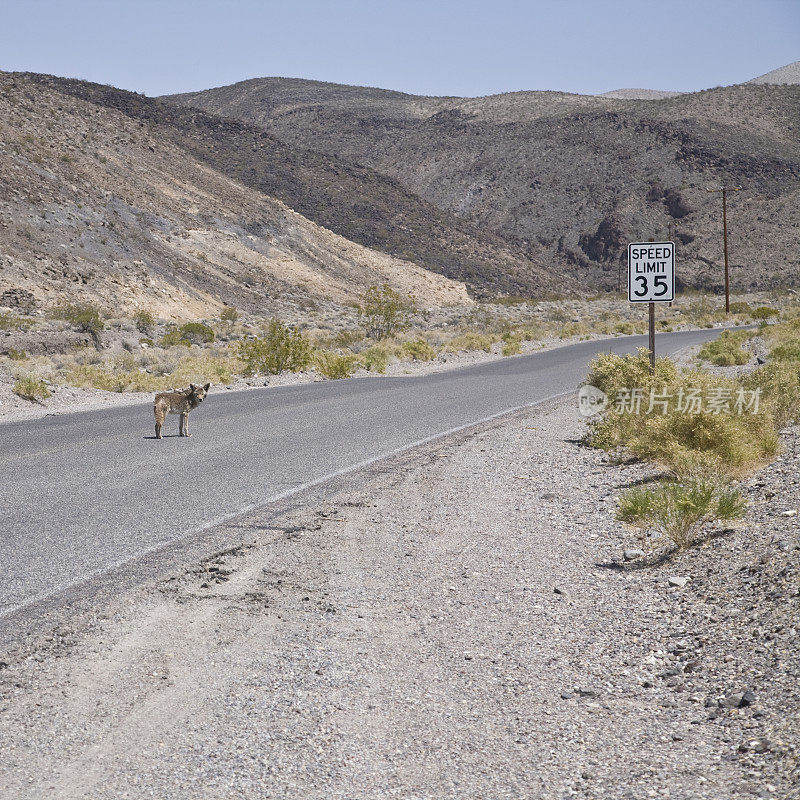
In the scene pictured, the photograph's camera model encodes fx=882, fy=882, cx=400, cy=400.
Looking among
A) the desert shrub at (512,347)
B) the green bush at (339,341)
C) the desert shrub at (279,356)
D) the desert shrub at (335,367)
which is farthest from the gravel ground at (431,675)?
the green bush at (339,341)

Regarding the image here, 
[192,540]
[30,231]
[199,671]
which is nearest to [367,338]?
[30,231]

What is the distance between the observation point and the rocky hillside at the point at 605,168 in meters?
86.1

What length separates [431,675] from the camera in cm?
424

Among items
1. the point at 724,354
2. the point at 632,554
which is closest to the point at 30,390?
the point at 632,554

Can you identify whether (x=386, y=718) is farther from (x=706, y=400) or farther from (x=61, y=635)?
(x=706, y=400)

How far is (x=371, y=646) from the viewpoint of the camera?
4609 mm

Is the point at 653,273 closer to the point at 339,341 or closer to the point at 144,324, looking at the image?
the point at 339,341

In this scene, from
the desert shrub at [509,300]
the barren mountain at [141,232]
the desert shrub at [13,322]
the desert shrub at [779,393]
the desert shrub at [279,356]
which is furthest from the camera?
the desert shrub at [509,300]

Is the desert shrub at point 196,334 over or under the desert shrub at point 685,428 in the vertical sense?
over

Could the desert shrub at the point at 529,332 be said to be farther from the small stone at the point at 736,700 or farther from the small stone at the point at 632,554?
the small stone at the point at 736,700

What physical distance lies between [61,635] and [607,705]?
291 centimetres

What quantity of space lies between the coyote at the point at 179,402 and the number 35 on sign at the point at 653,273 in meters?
6.16

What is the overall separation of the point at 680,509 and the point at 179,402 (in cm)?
791

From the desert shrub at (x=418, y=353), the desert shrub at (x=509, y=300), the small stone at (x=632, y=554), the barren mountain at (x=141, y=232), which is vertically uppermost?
the barren mountain at (x=141, y=232)
